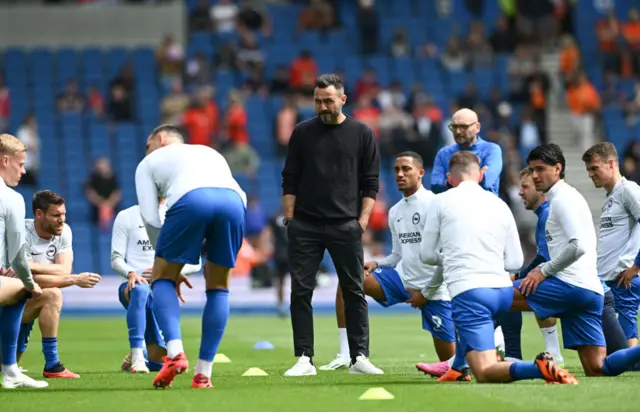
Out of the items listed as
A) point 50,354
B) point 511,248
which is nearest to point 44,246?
point 50,354

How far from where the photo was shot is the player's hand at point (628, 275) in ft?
35.5

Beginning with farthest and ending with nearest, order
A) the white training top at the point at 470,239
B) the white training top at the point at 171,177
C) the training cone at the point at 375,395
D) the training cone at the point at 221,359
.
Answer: the training cone at the point at 221,359
the white training top at the point at 470,239
the white training top at the point at 171,177
the training cone at the point at 375,395

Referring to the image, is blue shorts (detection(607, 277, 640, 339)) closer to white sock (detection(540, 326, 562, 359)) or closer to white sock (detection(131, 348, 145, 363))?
white sock (detection(540, 326, 562, 359))

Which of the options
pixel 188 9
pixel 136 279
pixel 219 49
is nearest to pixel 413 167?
pixel 136 279

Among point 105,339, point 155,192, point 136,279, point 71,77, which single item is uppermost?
point 71,77

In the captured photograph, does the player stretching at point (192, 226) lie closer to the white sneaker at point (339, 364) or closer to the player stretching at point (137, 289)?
the player stretching at point (137, 289)

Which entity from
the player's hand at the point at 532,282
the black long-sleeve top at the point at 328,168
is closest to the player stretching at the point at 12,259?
the black long-sleeve top at the point at 328,168

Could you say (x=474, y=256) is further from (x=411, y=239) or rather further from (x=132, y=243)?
(x=132, y=243)

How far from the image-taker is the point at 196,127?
25.4 meters

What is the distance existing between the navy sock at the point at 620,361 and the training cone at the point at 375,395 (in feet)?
6.62

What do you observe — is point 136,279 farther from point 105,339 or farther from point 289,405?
point 105,339

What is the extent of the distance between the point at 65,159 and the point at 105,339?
1044 centimetres

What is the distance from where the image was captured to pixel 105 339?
640 inches

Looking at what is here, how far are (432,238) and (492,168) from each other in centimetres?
250
